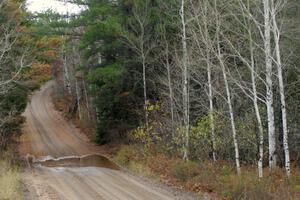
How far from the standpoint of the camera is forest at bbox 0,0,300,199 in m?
15.5

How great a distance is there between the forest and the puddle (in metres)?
1.23

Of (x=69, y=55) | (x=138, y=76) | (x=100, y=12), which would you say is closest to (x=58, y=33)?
(x=100, y=12)

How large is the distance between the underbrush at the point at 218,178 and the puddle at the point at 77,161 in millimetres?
4529

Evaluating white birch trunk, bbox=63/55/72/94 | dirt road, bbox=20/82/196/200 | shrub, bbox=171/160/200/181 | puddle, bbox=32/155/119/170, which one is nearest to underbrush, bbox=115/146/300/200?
shrub, bbox=171/160/200/181

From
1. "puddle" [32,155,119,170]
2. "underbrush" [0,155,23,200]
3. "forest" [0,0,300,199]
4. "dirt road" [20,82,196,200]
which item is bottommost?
"puddle" [32,155,119,170]

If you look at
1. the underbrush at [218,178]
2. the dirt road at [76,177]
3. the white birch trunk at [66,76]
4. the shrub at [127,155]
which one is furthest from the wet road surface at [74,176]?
the white birch trunk at [66,76]

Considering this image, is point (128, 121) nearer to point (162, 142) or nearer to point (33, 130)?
point (162, 142)

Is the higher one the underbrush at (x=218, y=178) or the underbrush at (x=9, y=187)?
the underbrush at (x=9, y=187)

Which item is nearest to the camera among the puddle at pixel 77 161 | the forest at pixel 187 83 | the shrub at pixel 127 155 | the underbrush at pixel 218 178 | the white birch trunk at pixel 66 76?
the underbrush at pixel 218 178

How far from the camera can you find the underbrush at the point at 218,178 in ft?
43.5

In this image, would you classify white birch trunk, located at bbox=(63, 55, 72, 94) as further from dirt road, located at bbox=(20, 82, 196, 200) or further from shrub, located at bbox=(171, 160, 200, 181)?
shrub, located at bbox=(171, 160, 200, 181)

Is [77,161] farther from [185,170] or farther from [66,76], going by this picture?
[66,76]

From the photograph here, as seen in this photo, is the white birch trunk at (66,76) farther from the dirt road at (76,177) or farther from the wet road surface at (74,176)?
the dirt road at (76,177)

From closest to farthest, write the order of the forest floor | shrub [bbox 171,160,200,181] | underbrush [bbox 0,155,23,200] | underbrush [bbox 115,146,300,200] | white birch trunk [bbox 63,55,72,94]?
underbrush [bbox 115,146,300,200], the forest floor, underbrush [bbox 0,155,23,200], shrub [bbox 171,160,200,181], white birch trunk [bbox 63,55,72,94]
